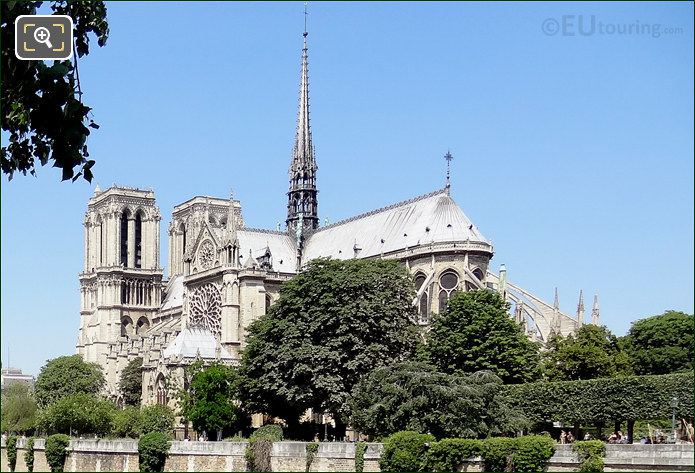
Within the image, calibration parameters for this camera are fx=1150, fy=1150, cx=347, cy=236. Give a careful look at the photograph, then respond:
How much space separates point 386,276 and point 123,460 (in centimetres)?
1822

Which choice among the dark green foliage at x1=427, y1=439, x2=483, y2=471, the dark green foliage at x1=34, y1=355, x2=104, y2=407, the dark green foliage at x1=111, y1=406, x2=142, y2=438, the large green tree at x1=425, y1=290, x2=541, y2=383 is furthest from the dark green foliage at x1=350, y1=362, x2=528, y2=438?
the dark green foliage at x1=34, y1=355, x2=104, y2=407

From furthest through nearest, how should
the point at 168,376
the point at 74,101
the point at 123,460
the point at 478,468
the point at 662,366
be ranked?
the point at 168,376, the point at 662,366, the point at 123,460, the point at 478,468, the point at 74,101

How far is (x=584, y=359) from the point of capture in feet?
203

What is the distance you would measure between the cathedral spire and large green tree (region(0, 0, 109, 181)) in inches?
3160

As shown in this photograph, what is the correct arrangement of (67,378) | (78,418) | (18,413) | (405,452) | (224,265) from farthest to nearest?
(67,378)
(224,265)
(18,413)
(78,418)
(405,452)

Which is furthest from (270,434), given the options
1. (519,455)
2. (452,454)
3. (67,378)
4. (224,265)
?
(67,378)

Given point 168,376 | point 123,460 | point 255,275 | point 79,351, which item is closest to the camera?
point 123,460

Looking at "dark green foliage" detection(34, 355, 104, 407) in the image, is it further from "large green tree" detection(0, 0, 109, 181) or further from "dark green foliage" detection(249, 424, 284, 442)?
"large green tree" detection(0, 0, 109, 181)

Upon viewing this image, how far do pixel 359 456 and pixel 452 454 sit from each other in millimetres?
4282

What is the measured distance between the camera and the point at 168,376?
79688 millimetres

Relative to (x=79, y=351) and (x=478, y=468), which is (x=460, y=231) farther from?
(x=79, y=351)

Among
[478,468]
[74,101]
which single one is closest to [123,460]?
[478,468]

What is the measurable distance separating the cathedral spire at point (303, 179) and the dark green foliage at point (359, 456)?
2107 inches

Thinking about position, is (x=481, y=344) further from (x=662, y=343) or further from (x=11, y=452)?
(x=662, y=343)
